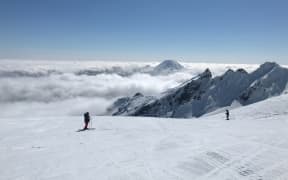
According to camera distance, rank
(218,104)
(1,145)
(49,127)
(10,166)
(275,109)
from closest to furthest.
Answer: (10,166), (1,145), (49,127), (275,109), (218,104)

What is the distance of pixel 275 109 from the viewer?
3619 cm

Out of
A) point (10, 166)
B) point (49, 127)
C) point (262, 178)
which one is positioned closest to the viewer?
point (262, 178)

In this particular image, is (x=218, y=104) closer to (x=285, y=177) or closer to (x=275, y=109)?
(x=275, y=109)

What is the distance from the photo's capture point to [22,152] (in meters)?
13.5

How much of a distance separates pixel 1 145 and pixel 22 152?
114 inches

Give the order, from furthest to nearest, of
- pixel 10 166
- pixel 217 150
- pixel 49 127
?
1. pixel 49 127
2. pixel 217 150
3. pixel 10 166

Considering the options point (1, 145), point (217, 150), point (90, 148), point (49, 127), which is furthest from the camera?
point (49, 127)

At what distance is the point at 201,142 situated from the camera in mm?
14773

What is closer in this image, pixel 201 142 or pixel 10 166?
pixel 10 166

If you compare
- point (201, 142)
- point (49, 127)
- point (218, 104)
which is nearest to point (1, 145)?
point (49, 127)

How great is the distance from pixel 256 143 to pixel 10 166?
12849 mm

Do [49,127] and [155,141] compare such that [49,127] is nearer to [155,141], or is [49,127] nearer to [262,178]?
[155,141]

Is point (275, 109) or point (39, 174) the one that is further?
point (275, 109)

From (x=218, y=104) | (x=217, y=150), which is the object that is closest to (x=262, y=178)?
(x=217, y=150)
